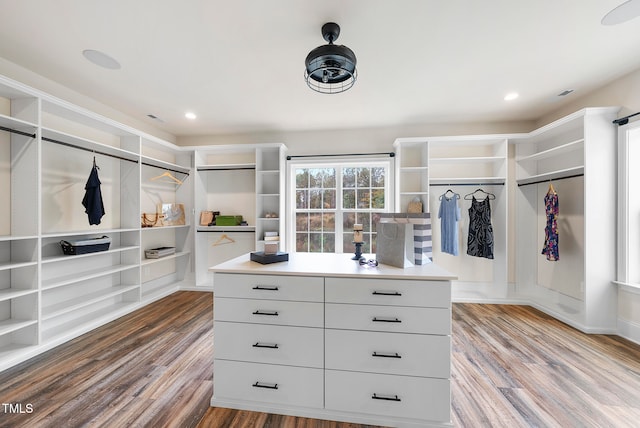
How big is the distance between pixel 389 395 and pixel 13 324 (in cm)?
306

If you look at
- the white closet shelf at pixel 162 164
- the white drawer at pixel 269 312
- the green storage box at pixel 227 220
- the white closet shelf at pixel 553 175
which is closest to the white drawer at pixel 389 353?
the white drawer at pixel 269 312

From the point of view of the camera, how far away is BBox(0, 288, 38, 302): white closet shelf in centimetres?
206

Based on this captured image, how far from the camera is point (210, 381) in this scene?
75.4 inches

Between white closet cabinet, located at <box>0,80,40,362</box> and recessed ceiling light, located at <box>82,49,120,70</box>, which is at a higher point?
recessed ceiling light, located at <box>82,49,120,70</box>

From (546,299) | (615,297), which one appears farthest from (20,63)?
(546,299)

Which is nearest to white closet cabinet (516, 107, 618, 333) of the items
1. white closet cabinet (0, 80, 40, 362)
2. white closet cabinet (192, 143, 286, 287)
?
white closet cabinet (192, 143, 286, 287)

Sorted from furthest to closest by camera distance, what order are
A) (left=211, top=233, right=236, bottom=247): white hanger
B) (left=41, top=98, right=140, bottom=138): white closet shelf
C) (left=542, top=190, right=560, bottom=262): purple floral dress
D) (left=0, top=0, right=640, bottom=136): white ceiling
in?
(left=211, top=233, right=236, bottom=247): white hanger, (left=542, top=190, right=560, bottom=262): purple floral dress, (left=41, top=98, right=140, bottom=138): white closet shelf, (left=0, top=0, right=640, bottom=136): white ceiling

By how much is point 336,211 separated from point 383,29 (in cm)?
272

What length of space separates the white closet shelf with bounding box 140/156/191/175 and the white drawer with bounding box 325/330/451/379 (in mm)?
3406

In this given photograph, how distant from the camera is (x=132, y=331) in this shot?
2.74 meters

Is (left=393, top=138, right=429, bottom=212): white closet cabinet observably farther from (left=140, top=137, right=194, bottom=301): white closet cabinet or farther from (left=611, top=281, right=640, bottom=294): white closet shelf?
(left=140, top=137, right=194, bottom=301): white closet cabinet

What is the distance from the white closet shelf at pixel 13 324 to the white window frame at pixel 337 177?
9.45 ft

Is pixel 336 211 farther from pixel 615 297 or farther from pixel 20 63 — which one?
pixel 20 63

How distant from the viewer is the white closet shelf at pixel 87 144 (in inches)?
97.5
